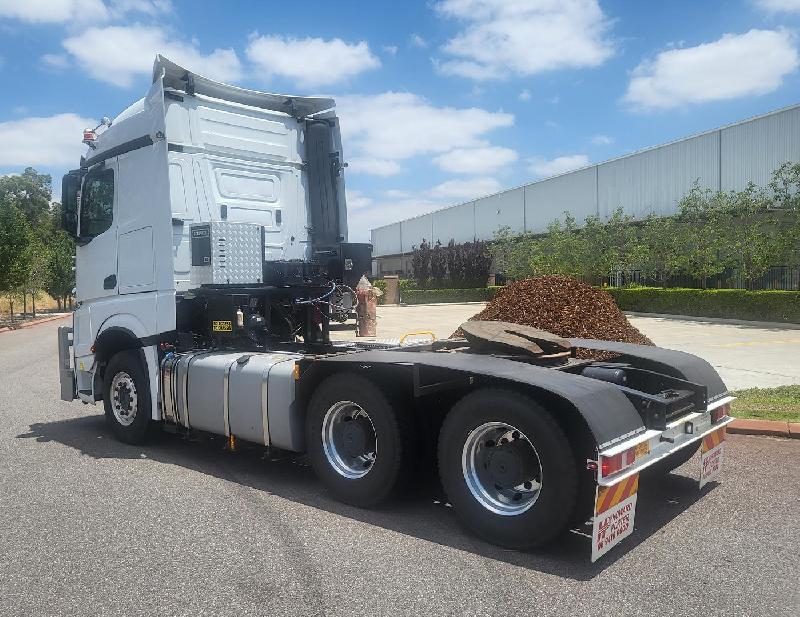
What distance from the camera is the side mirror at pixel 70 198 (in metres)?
7.80

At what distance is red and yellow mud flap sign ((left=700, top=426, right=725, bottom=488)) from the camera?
505 centimetres

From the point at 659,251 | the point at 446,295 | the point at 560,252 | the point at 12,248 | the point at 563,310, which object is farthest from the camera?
the point at 446,295

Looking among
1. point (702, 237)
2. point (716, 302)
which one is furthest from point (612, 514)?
point (702, 237)

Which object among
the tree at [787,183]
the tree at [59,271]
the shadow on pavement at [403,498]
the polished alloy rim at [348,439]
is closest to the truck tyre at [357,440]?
the polished alloy rim at [348,439]

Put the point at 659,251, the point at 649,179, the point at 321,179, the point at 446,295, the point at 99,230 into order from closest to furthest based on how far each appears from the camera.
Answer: the point at 99,230
the point at 321,179
the point at 659,251
the point at 649,179
the point at 446,295

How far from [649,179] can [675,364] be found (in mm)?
36334

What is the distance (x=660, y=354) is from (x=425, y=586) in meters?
2.79

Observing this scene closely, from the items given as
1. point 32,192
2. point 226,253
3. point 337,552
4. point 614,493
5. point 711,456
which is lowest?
point 337,552

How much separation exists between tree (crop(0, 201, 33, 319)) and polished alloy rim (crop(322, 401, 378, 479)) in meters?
31.7

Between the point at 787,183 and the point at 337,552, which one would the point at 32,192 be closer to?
the point at 787,183

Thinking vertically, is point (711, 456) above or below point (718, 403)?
below

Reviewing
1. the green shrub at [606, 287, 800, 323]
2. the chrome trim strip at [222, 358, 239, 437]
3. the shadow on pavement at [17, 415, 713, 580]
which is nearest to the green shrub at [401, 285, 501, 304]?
the green shrub at [606, 287, 800, 323]

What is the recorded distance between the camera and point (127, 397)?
24.5 ft

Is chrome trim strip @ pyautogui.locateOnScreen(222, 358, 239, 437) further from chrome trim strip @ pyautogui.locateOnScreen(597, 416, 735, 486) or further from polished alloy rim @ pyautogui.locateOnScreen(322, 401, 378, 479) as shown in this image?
chrome trim strip @ pyautogui.locateOnScreen(597, 416, 735, 486)
